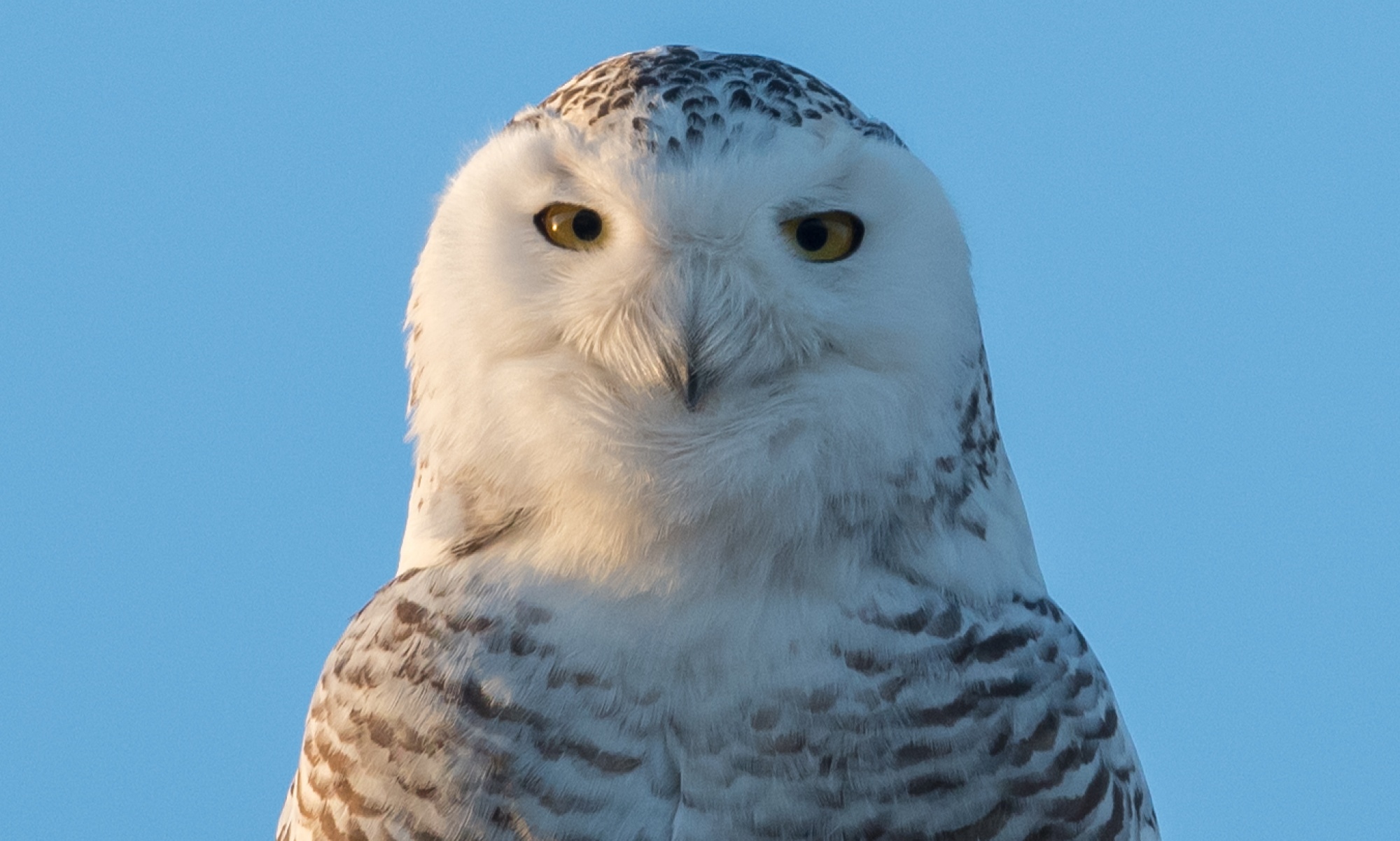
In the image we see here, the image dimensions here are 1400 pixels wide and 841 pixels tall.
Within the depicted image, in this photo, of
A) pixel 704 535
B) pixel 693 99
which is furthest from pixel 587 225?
pixel 704 535

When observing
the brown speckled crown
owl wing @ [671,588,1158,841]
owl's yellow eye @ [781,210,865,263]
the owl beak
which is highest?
the brown speckled crown

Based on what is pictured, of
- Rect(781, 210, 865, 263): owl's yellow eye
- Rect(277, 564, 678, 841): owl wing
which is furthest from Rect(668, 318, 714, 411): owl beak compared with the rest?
Rect(277, 564, 678, 841): owl wing

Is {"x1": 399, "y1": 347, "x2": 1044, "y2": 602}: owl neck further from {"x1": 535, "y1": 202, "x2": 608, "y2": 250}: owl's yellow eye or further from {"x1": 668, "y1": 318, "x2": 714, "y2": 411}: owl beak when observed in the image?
A: {"x1": 535, "y1": 202, "x2": 608, "y2": 250}: owl's yellow eye

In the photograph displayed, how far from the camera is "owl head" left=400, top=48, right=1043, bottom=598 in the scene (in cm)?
171

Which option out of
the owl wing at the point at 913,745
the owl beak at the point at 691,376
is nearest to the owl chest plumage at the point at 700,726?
the owl wing at the point at 913,745

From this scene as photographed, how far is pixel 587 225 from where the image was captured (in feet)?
5.75

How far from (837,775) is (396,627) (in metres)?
0.53

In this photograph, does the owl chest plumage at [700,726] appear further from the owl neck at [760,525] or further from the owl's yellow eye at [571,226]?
the owl's yellow eye at [571,226]

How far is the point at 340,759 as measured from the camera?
1.81 m

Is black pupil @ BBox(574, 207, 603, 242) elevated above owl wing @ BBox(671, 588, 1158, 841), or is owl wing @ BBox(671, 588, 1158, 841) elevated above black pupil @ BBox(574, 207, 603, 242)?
black pupil @ BBox(574, 207, 603, 242)

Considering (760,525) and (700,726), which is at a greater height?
(760,525)

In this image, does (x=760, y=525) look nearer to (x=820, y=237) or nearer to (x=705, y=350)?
(x=705, y=350)

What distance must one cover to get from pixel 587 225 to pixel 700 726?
1.80 ft

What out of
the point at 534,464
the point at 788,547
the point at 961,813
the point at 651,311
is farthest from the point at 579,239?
the point at 961,813
